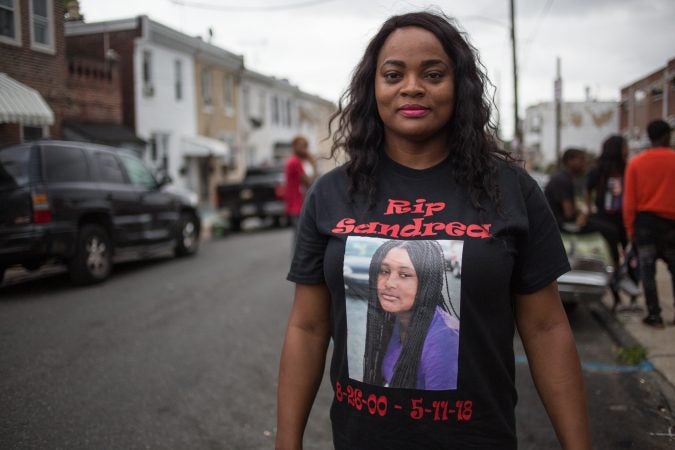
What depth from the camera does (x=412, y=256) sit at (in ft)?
5.43

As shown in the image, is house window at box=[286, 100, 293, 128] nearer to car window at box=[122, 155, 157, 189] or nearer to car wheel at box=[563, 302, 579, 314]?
car window at box=[122, 155, 157, 189]

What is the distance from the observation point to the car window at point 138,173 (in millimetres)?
9953

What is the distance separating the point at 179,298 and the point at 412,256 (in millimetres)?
6428

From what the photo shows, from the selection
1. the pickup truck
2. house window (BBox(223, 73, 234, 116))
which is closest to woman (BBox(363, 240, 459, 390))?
the pickup truck

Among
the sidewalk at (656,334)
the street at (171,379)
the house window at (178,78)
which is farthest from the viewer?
the house window at (178,78)

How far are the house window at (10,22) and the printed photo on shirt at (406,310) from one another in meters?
2.54

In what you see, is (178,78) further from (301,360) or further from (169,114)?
(301,360)

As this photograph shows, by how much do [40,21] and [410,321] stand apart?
302 cm

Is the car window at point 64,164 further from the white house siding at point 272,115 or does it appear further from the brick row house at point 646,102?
the white house siding at point 272,115

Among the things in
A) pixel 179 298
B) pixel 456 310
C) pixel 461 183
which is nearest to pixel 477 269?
pixel 456 310

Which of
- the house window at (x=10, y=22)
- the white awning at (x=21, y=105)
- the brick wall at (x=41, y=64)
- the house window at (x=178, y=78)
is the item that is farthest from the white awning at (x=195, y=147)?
the house window at (x=10, y=22)

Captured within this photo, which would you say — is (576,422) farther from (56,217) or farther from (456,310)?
(56,217)

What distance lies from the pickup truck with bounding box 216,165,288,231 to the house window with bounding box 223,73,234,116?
35.3 feet

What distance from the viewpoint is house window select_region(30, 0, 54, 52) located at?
3.38m
